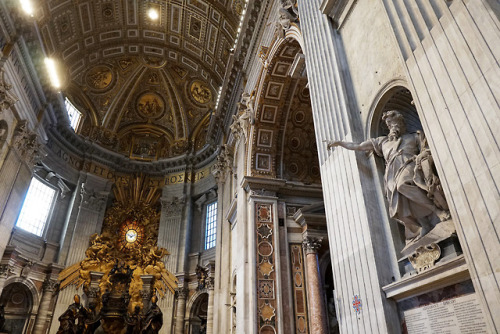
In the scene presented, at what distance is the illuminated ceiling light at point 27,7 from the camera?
11805mm

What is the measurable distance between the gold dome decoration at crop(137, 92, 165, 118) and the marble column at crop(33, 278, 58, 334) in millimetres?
10737

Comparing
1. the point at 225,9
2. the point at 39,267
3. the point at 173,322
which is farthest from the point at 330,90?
the point at 39,267

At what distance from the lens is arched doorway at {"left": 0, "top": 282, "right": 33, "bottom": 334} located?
1309 cm

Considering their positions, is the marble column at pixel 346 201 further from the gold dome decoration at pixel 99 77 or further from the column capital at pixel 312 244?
the gold dome decoration at pixel 99 77

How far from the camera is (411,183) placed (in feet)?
10.7

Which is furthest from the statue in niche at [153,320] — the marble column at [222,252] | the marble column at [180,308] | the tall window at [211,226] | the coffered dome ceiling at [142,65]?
the coffered dome ceiling at [142,65]

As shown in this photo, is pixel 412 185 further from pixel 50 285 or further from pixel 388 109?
pixel 50 285

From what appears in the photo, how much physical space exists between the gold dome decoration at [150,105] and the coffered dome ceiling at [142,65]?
2.3 inches

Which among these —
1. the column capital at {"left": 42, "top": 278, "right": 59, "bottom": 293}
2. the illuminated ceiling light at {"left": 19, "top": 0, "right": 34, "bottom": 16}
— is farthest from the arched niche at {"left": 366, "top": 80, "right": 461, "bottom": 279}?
the column capital at {"left": 42, "top": 278, "right": 59, "bottom": 293}

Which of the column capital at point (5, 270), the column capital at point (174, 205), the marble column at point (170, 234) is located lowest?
the column capital at point (5, 270)

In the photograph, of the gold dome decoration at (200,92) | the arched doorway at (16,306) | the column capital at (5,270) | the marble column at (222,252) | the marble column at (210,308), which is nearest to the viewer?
the marble column at (222,252)

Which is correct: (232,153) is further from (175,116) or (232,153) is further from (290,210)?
(175,116)

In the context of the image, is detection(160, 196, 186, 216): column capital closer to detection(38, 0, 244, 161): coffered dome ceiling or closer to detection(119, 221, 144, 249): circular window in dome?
detection(119, 221, 144, 249): circular window in dome

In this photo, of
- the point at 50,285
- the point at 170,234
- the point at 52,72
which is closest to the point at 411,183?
the point at 52,72
